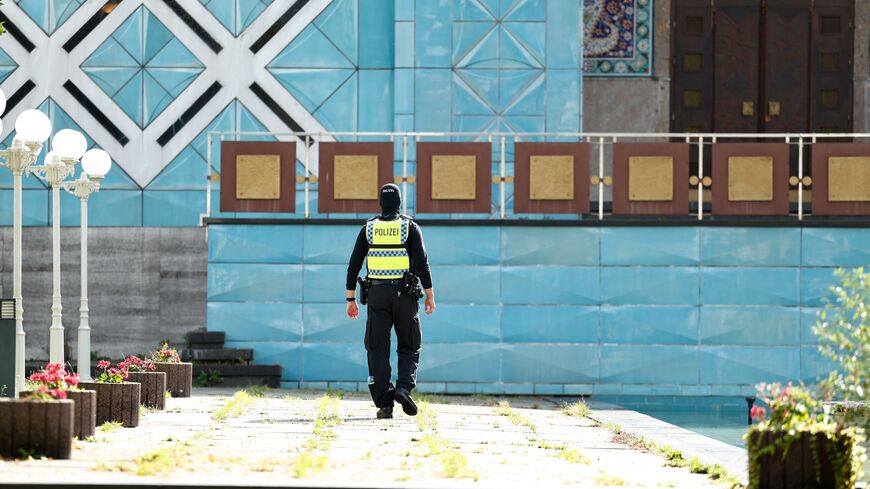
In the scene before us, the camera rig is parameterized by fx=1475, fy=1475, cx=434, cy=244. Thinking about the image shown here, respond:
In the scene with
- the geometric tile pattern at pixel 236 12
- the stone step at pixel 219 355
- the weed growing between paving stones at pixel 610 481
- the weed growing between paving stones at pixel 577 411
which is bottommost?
the weed growing between paving stones at pixel 577 411

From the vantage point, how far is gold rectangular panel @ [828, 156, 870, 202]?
1905cm

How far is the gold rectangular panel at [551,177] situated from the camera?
18969 millimetres

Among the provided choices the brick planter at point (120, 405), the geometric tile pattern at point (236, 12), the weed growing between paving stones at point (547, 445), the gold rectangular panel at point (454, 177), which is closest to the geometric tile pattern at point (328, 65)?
the geometric tile pattern at point (236, 12)

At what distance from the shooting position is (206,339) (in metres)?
18.7

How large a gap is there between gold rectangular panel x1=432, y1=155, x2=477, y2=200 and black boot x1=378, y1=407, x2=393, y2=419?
268 inches

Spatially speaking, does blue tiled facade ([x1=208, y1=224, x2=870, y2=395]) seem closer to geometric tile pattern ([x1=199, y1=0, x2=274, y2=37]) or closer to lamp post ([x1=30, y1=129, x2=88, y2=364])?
lamp post ([x1=30, y1=129, x2=88, y2=364])

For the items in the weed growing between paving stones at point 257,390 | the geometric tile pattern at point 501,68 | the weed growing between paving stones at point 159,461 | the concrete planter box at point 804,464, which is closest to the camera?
the concrete planter box at point 804,464

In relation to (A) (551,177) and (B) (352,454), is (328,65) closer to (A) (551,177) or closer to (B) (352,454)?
(A) (551,177)

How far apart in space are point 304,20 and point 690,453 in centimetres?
1313

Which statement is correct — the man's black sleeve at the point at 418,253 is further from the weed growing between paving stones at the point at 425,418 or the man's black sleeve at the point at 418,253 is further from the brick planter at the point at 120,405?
the brick planter at the point at 120,405

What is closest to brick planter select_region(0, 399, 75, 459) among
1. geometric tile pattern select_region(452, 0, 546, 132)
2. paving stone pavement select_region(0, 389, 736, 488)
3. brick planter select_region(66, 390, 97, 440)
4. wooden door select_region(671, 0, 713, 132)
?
paving stone pavement select_region(0, 389, 736, 488)

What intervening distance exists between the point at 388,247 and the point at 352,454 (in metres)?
3.33

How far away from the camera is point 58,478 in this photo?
7.56 m

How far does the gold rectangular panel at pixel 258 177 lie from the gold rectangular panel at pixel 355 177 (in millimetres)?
763
